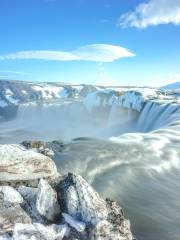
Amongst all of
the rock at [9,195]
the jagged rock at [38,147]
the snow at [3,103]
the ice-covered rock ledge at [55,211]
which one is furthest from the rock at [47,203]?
the snow at [3,103]

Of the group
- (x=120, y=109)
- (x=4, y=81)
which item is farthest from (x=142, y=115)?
(x=4, y=81)

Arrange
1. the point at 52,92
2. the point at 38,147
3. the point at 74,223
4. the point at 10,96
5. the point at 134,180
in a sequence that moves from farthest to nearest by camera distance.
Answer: the point at 52,92 → the point at 10,96 → the point at 38,147 → the point at 134,180 → the point at 74,223

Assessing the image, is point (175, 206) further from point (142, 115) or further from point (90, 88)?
point (90, 88)

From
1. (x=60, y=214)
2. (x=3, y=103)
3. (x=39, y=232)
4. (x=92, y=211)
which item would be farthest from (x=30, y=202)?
(x=3, y=103)

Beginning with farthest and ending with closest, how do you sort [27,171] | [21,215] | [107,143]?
[107,143], [27,171], [21,215]

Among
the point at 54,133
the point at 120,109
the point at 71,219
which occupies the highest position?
the point at 71,219

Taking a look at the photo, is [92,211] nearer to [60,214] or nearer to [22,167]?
[60,214]
